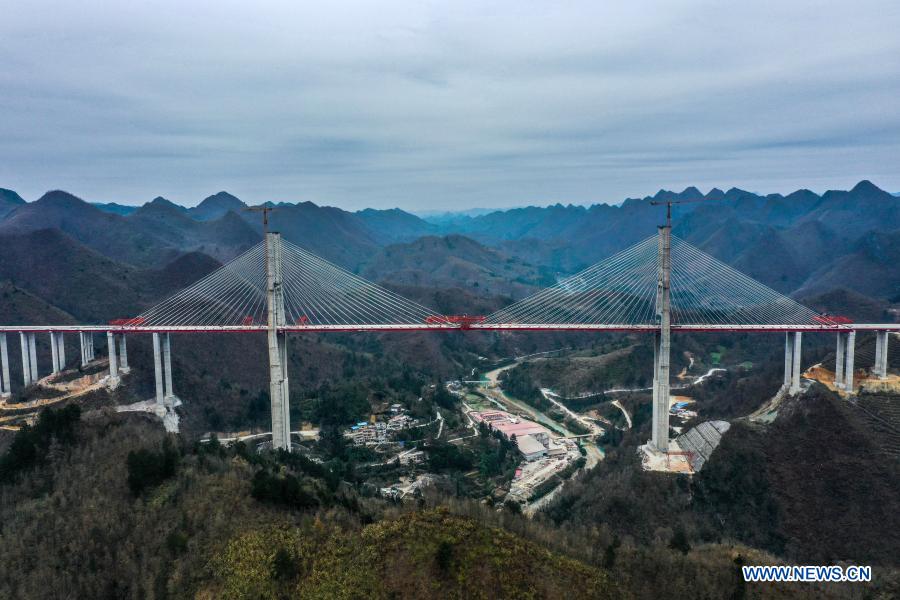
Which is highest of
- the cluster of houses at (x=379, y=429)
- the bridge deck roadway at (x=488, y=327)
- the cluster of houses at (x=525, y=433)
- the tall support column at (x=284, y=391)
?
the bridge deck roadway at (x=488, y=327)

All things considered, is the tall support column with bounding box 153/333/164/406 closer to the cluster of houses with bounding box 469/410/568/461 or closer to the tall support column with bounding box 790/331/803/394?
the cluster of houses with bounding box 469/410/568/461

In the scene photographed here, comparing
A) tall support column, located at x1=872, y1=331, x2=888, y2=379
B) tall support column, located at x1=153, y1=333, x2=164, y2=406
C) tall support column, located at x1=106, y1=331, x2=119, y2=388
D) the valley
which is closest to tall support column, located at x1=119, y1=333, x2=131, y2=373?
tall support column, located at x1=106, y1=331, x2=119, y2=388

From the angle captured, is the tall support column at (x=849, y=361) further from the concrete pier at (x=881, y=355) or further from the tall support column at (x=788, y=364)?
the tall support column at (x=788, y=364)

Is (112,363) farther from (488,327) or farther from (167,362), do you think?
(488,327)

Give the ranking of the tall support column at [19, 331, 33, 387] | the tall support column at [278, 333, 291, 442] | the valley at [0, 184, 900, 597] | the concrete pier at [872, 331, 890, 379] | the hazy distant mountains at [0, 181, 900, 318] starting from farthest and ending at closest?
the hazy distant mountains at [0, 181, 900, 318]
the tall support column at [19, 331, 33, 387]
the concrete pier at [872, 331, 890, 379]
the tall support column at [278, 333, 291, 442]
the valley at [0, 184, 900, 597]

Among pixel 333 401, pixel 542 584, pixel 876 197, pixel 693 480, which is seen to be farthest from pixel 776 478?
pixel 876 197

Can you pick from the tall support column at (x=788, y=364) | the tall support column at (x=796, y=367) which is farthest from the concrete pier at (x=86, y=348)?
the tall support column at (x=788, y=364)
